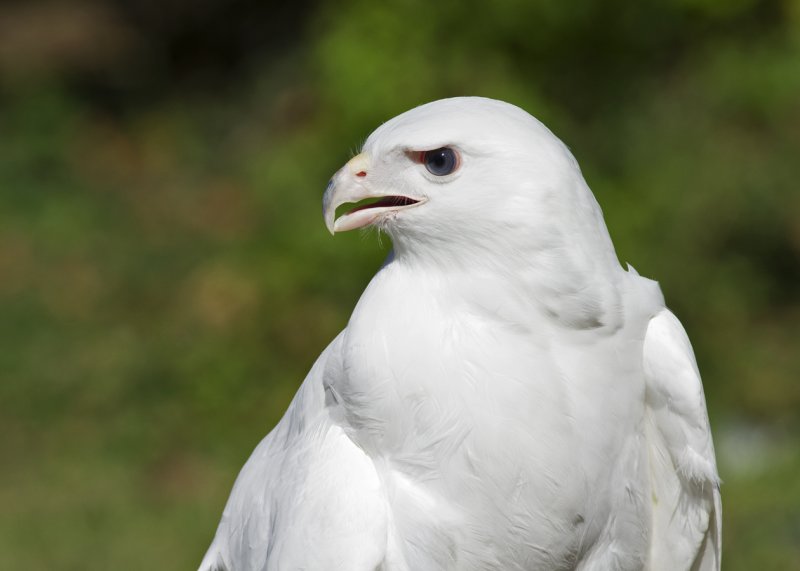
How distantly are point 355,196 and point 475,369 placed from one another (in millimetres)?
540

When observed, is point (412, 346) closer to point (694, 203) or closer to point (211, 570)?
point (211, 570)

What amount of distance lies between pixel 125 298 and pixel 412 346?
669cm

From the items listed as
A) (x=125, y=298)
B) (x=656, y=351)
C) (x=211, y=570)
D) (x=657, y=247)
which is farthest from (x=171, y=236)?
(x=656, y=351)

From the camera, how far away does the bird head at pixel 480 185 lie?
2633 mm

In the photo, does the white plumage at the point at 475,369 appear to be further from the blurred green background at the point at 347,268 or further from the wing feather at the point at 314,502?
the blurred green background at the point at 347,268

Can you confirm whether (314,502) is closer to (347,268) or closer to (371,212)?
(371,212)

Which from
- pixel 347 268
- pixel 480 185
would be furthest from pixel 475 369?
pixel 347 268

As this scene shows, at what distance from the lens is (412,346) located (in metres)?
2.68

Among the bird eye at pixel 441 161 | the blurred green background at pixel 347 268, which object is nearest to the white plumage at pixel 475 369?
the bird eye at pixel 441 161

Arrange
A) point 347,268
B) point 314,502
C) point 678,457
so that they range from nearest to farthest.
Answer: point 314,502
point 678,457
point 347,268

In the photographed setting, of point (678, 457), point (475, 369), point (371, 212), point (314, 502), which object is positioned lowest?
point (678, 457)

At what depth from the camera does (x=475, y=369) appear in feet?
8.71

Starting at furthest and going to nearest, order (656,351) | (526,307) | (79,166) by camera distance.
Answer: (79,166) → (656,351) → (526,307)

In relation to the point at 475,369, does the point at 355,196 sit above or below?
above
